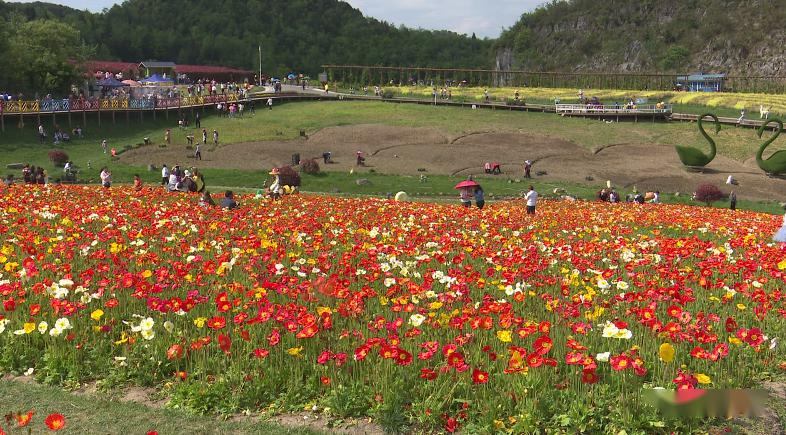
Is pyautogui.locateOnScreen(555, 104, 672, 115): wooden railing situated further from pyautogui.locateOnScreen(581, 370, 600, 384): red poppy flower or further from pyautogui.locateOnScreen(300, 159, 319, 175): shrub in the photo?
pyautogui.locateOnScreen(581, 370, 600, 384): red poppy flower

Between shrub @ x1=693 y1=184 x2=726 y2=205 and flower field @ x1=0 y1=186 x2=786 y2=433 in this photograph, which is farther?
shrub @ x1=693 y1=184 x2=726 y2=205

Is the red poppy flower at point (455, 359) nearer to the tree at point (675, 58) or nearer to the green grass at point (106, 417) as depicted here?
the green grass at point (106, 417)

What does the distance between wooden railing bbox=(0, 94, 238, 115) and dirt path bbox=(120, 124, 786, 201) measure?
10397 millimetres

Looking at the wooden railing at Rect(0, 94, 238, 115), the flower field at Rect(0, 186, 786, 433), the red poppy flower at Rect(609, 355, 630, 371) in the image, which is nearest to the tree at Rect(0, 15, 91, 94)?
the wooden railing at Rect(0, 94, 238, 115)

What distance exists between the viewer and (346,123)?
6388 cm

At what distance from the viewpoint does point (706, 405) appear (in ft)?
21.0

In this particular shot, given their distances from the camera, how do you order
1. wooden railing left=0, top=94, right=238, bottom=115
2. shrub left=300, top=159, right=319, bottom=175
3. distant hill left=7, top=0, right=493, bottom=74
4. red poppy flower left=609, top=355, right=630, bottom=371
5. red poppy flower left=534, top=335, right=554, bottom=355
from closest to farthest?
red poppy flower left=609, top=355, right=630, bottom=371 → red poppy flower left=534, top=335, right=554, bottom=355 → shrub left=300, top=159, right=319, bottom=175 → wooden railing left=0, top=94, right=238, bottom=115 → distant hill left=7, top=0, right=493, bottom=74

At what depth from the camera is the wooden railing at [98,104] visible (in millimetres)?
51906

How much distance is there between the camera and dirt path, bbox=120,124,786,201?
4575 cm

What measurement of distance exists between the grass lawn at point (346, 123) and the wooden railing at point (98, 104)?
107cm

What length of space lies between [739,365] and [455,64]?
199 m

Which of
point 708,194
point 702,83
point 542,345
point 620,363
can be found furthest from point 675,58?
point 620,363

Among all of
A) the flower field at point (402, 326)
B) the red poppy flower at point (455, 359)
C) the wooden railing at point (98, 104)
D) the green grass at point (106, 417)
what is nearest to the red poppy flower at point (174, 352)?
the flower field at point (402, 326)

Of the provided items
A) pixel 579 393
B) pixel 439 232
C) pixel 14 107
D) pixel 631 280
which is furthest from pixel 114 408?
pixel 14 107
